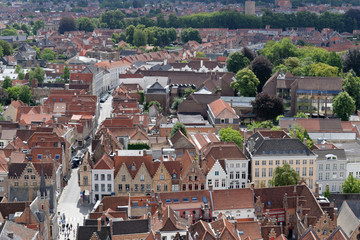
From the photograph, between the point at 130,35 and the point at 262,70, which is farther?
the point at 130,35

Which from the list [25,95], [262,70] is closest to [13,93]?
[25,95]

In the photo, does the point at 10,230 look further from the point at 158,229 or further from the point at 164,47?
the point at 164,47

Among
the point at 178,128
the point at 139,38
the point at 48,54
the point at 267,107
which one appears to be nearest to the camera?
the point at 178,128

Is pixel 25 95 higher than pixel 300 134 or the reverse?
higher

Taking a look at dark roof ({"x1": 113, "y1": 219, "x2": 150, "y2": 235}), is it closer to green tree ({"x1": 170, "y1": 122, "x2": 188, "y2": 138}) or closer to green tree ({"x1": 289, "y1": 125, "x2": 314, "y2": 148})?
green tree ({"x1": 289, "y1": 125, "x2": 314, "y2": 148})

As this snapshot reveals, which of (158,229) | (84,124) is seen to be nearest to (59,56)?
(84,124)

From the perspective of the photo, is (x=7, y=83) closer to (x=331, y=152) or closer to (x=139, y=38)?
(x=331, y=152)

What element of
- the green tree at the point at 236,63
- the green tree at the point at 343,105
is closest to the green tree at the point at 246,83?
the green tree at the point at 343,105

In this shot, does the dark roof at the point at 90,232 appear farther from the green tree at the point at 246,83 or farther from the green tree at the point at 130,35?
the green tree at the point at 130,35
